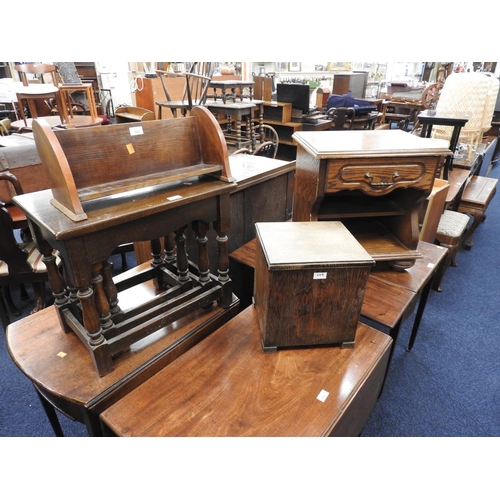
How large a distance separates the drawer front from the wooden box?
243 millimetres

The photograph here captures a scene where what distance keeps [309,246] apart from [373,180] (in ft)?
1.47

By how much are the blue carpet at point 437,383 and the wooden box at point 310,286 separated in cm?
79

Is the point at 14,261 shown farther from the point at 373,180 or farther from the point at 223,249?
the point at 373,180

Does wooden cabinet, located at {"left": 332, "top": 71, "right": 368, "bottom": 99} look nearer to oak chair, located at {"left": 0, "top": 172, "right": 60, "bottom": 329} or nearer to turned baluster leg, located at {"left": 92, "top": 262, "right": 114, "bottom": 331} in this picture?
oak chair, located at {"left": 0, "top": 172, "right": 60, "bottom": 329}

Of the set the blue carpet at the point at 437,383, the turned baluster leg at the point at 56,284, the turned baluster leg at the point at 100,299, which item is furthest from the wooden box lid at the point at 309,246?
the blue carpet at the point at 437,383

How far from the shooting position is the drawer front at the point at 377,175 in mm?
1342

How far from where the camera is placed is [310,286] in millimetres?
1072

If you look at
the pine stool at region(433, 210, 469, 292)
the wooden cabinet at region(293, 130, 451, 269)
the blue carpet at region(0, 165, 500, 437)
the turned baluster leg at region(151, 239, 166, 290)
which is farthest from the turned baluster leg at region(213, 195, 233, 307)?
the pine stool at region(433, 210, 469, 292)

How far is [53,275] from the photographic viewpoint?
1154 millimetres

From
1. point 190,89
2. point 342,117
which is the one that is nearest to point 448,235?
point 190,89

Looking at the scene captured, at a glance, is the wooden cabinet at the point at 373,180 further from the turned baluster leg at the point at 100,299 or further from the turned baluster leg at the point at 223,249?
the turned baluster leg at the point at 100,299

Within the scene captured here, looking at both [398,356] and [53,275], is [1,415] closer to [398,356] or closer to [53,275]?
[53,275]

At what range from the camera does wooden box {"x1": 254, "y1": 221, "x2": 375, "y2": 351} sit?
3.45 ft
